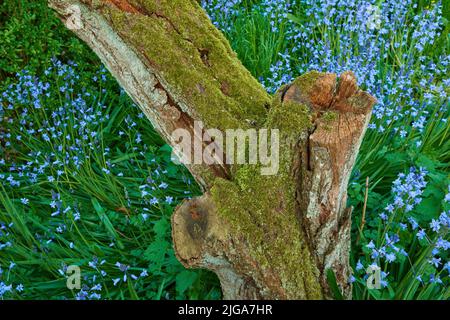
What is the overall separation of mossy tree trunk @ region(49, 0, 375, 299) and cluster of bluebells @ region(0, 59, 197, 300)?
66 centimetres

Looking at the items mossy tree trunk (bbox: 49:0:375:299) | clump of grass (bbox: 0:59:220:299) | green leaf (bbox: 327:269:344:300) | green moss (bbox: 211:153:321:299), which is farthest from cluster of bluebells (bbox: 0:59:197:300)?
green leaf (bbox: 327:269:344:300)

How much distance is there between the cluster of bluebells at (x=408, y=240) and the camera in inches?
96.0

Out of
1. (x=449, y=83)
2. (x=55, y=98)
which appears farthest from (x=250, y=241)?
(x=55, y=98)

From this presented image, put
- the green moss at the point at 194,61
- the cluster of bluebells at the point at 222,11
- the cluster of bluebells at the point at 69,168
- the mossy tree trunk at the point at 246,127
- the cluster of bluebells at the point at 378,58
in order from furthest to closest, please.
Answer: the cluster of bluebells at the point at 222,11, the cluster of bluebells at the point at 378,58, the cluster of bluebells at the point at 69,168, the green moss at the point at 194,61, the mossy tree trunk at the point at 246,127

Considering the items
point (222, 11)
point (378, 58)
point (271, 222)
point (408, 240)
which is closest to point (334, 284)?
point (271, 222)

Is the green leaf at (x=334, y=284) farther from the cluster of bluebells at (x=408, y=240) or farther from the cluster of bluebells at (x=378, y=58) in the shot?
the cluster of bluebells at (x=378, y=58)

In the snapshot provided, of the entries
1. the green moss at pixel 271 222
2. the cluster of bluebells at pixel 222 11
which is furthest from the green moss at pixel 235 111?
the cluster of bluebells at pixel 222 11

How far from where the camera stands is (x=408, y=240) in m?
2.74

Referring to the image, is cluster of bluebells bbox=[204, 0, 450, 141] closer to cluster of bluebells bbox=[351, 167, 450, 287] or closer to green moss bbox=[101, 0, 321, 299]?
cluster of bluebells bbox=[351, 167, 450, 287]

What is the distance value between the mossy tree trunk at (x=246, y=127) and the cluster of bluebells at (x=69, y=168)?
2.16 ft

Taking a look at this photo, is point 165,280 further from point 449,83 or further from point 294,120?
point 449,83

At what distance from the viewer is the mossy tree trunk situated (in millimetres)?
2223

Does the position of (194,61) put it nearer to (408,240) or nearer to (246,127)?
(246,127)

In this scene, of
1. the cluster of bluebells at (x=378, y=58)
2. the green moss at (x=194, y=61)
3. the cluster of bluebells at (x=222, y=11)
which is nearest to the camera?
the green moss at (x=194, y=61)
